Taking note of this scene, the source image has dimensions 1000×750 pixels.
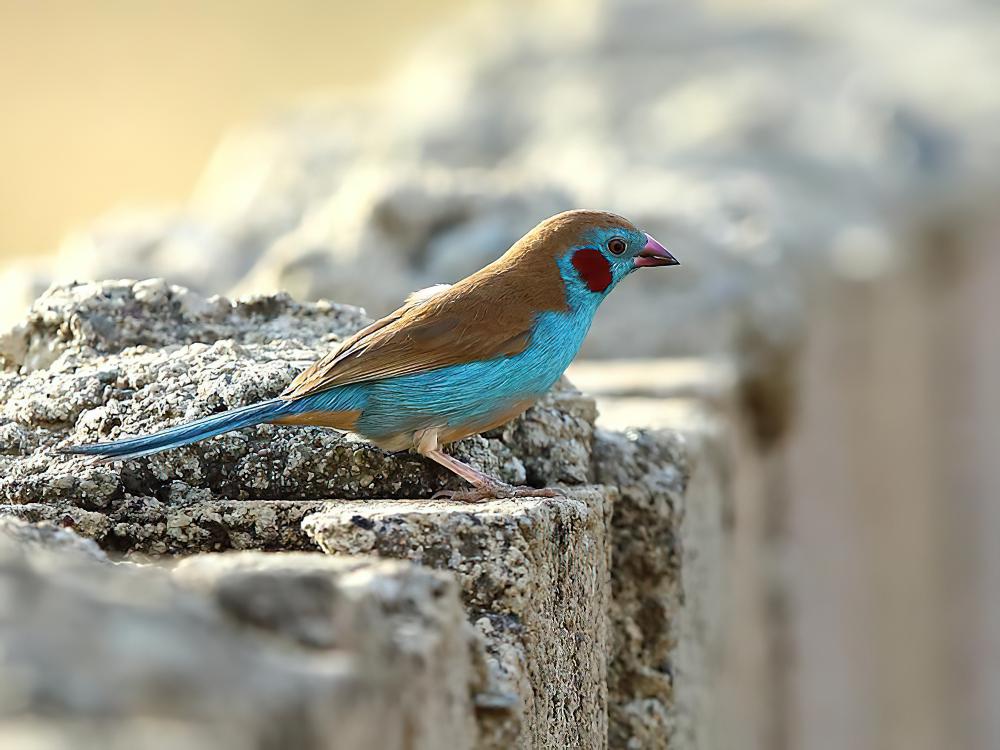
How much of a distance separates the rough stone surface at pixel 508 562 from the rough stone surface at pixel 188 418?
0.23 m

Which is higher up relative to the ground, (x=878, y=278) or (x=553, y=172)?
(x=553, y=172)

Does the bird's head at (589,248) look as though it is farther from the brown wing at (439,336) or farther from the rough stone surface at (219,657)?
the rough stone surface at (219,657)

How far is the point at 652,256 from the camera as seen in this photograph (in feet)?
9.39

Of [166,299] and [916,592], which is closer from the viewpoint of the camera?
[166,299]

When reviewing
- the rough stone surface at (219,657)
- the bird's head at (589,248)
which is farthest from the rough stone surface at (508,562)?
the bird's head at (589,248)

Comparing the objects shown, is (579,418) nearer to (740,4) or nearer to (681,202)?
(681,202)

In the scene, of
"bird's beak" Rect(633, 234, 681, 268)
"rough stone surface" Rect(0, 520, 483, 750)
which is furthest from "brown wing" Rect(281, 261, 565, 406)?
"rough stone surface" Rect(0, 520, 483, 750)

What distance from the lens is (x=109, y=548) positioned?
7.82ft

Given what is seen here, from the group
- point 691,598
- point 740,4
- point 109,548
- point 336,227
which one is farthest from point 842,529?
point 740,4

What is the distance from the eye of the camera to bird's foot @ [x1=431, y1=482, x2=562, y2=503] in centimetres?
239

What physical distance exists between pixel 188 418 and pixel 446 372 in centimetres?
41

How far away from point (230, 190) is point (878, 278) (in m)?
3.60

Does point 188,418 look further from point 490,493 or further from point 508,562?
point 508,562

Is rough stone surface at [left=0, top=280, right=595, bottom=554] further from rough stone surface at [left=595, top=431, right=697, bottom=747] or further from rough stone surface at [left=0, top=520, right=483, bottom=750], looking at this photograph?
rough stone surface at [left=0, top=520, right=483, bottom=750]
